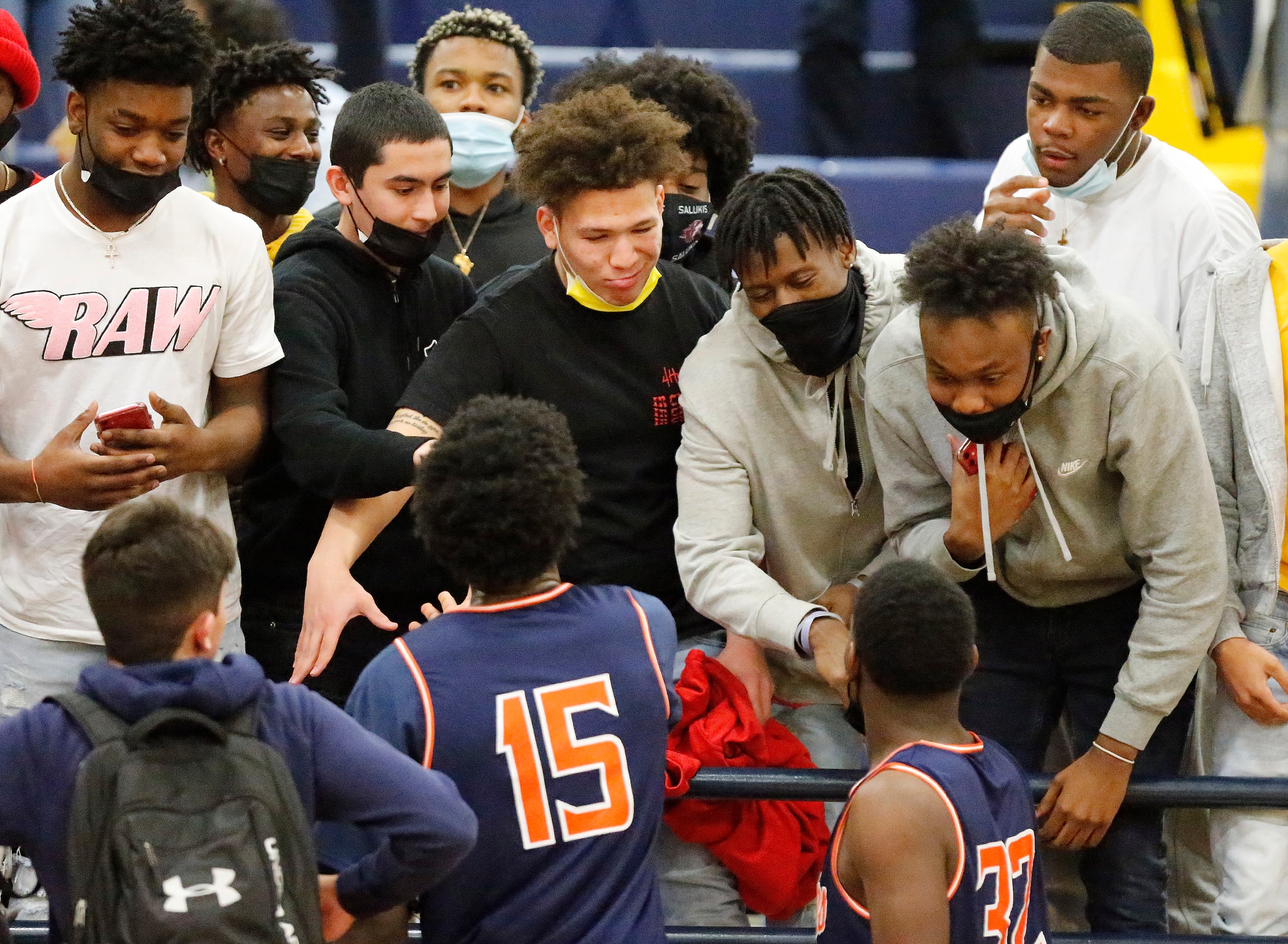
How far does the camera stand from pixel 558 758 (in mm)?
2205

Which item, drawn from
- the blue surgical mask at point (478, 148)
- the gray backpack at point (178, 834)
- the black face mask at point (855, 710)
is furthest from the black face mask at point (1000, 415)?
the blue surgical mask at point (478, 148)

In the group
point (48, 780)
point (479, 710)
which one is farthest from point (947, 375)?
point (48, 780)

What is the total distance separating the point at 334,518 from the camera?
9.96ft

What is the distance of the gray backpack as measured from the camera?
6.21 ft

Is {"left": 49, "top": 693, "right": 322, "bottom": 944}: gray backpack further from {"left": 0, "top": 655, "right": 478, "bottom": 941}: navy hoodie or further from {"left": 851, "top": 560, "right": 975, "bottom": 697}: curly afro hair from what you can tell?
{"left": 851, "top": 560, "right": 975, "bottom": 697}: curly afro hair

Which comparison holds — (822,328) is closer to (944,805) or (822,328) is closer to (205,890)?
(944,805)

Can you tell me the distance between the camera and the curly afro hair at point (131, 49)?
2838mm

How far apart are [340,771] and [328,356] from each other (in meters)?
→ 1.26

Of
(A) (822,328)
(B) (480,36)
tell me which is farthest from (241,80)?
(A) (822,328)

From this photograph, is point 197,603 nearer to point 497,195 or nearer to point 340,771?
point 340,771

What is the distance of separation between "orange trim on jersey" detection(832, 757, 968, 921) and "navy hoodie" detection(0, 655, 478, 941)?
578 millimetres

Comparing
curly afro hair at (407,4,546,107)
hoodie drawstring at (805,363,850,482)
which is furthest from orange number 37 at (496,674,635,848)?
curly afro hair at (407,4,546,107)

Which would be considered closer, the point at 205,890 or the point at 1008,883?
the point at 205,890

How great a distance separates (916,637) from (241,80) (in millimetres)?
2146
